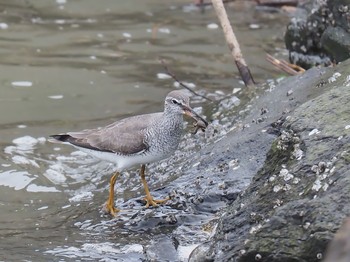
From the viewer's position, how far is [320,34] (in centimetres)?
870

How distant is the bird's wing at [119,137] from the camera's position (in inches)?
227

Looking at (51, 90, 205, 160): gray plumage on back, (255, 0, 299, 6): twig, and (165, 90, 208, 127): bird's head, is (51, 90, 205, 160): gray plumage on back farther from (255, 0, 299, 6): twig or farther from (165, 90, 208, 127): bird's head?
(255, 0, 299, 6): twig

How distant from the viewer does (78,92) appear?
9023mm

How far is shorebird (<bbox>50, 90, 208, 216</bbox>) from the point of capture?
5.73 meters

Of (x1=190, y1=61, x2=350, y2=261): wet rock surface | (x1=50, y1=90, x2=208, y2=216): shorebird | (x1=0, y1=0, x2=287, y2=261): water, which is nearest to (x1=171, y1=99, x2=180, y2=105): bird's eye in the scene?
(x1=50, y1=90, x2=208, y2=216): shorebird

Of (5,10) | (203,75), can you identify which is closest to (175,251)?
(203,75)

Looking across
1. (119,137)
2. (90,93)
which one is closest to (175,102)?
(119,137)

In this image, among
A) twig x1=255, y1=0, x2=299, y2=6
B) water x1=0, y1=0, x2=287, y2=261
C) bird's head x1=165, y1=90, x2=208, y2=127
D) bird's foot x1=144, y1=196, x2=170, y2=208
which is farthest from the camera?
twig x1=255, y1=0, x2=299, y2=6

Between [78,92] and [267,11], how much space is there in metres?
5.15

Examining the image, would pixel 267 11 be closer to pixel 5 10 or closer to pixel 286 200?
pixel 5 10

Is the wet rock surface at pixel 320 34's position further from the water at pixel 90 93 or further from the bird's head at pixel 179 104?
the bird's head at pixel 179 104

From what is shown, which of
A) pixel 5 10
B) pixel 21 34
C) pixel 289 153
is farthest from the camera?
pixel 5 10

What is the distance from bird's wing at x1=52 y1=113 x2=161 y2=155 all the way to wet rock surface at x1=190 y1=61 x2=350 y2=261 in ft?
4.90

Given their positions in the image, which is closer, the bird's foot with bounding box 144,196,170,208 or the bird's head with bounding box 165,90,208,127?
the bird's foot with bounding box 144,196,170,208
